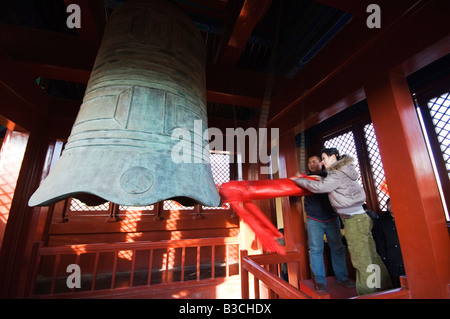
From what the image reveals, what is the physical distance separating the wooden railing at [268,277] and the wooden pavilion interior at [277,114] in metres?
0.01

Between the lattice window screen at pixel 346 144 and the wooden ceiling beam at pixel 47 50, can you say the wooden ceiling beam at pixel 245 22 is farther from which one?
the lattice window screen at pixel 346 144

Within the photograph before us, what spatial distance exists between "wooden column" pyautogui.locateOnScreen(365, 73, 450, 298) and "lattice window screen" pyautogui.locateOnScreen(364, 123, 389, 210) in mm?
2097

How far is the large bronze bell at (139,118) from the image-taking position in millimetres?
834

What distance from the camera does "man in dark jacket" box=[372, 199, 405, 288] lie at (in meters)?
2.69

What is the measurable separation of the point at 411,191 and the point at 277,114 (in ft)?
5.23

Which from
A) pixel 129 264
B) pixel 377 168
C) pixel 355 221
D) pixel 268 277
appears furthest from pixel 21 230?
pixel 377 168

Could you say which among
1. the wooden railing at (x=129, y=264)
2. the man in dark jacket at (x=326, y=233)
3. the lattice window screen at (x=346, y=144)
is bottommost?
the wooden railing at (x=129, y=264)

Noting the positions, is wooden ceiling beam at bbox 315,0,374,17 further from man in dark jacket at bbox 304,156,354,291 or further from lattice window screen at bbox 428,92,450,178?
lattice window screen at bbox 428,92,450,178

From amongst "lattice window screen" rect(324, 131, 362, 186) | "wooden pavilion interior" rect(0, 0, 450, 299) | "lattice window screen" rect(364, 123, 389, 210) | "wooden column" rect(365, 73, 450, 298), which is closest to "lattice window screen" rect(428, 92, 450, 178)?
"wooden pavilion interior" rect(0, 0, 450, 299)

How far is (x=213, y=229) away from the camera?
522cm

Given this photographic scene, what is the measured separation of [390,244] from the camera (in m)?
2.80

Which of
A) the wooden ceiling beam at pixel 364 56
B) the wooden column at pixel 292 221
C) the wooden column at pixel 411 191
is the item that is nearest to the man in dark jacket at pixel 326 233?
the wooden column at pixel 292 221

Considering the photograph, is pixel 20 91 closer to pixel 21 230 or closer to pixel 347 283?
pixel 21 230

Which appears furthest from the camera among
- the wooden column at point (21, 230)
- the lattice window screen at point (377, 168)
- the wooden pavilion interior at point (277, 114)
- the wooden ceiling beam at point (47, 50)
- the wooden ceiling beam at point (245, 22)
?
the lattice window screen at point (377, 168)
